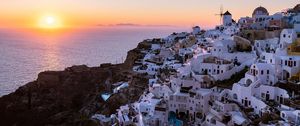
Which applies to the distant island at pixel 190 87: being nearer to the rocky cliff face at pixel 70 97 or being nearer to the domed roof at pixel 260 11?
the domed roof at pixel 260 11

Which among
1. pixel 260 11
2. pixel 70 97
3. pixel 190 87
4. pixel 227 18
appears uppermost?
pixel 260 11

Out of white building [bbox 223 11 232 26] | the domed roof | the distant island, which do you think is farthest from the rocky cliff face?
the domed roof

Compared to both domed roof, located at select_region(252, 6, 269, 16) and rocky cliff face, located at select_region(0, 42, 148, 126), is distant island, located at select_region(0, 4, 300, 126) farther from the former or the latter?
rocky cliff face, located at select_region(0, 42, 148, 126)

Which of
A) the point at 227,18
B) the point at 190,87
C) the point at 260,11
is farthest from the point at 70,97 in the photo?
the point at 260,11

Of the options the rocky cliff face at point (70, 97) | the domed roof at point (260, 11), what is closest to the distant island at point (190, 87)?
the domed roof at point (260, 11)

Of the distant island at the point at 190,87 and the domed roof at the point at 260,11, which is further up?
the domed roof at the point at 260,11

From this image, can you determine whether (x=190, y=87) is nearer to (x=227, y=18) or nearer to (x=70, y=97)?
(x=70, y=97)
